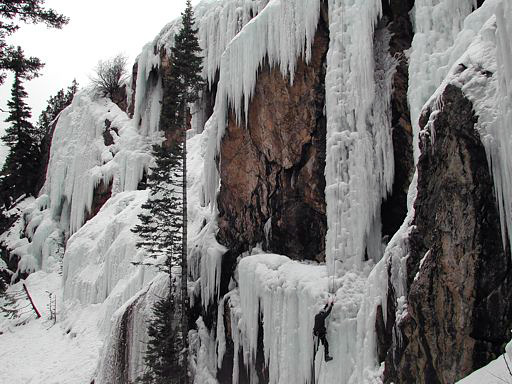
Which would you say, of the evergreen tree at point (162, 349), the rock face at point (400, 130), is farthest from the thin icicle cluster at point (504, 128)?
the evergreen tree at point (162, 349)

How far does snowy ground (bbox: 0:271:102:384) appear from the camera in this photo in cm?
1430

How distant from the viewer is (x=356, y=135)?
318 inches

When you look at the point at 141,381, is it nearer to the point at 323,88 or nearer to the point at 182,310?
the point at 182,310

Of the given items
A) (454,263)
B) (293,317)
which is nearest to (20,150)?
(293,317)

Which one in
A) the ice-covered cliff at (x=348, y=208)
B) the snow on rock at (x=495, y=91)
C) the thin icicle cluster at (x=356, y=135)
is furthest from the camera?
the thin icicle cluster at (x=356, y=135)

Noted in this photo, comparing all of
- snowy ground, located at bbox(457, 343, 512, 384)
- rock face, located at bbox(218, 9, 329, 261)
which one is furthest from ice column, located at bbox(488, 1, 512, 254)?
rock face, located at bbox(218, 9, 329, 261)

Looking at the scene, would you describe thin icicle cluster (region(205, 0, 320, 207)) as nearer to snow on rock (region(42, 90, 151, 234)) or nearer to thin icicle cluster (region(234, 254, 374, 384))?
thin icicle cluster (region(234, 254, 374, 384))

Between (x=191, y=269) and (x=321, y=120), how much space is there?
560 centimetres

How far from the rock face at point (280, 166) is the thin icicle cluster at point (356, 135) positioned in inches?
41.8

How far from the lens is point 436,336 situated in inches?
184

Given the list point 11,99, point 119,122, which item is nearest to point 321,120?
point 119,122

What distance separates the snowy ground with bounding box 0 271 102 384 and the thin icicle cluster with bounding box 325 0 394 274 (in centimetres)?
1010

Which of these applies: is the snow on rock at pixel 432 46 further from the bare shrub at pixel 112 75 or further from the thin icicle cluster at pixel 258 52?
the bare shrub at pixel 112 75

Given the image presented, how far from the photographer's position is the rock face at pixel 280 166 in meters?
9.62
